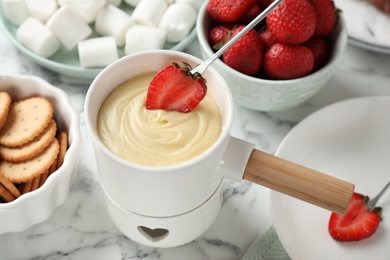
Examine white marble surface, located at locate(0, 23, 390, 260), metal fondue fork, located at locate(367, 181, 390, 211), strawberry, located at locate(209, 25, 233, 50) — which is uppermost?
strawberry, located at locate(209, 25, 233, 50)

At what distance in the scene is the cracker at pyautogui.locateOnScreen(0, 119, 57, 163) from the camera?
1.01 metres

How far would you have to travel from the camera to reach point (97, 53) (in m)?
1.24

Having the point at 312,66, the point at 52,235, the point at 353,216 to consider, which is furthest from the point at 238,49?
the point at 52,235

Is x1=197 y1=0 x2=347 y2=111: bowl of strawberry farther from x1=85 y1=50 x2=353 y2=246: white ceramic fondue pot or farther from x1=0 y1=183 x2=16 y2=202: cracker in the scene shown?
x1=0 y1=183 x2=16 y2=202: cracker

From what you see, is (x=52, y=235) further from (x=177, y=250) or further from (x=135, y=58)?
(x=135, y=58)

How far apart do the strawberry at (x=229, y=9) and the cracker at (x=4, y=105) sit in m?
0.43

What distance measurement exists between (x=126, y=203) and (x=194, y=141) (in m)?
0.15

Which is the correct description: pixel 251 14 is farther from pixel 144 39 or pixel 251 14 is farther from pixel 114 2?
pixel 114 2

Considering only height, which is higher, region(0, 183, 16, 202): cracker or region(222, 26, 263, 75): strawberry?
region(222, 26, 263, 75): strawberry

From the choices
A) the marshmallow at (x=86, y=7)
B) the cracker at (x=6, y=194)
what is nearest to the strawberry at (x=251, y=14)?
the marshmallow at (x=86, y=7)

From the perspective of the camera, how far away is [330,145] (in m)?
1.13

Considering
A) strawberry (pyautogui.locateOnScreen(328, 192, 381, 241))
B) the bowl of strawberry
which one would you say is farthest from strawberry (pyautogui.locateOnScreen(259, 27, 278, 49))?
strawberry (pyautogui.locateOnScreen(328, 192, 381, 241))

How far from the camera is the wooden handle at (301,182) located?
82cm

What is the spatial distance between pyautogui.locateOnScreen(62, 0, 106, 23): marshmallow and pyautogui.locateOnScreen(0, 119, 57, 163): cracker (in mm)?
370
